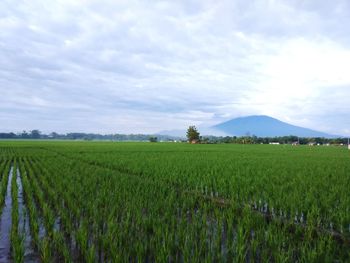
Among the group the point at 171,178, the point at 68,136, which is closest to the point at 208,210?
the point at 171,178

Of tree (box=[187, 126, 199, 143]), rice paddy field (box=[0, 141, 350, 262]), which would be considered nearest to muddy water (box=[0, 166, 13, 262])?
rice paddy field (box=[0, 141, 350, 262])

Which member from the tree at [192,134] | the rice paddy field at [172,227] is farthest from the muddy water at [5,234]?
the tree at [192,134]

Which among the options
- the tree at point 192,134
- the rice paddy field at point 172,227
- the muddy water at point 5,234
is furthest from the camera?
the tree at point 192,134

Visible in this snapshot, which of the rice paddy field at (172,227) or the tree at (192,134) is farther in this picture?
the tree at (192,134)

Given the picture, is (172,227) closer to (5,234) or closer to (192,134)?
(5,234)

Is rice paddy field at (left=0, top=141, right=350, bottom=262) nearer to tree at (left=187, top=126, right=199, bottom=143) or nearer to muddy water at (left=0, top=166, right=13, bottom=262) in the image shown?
muddy water at (left=0, top=166, right=13, bottom=262)

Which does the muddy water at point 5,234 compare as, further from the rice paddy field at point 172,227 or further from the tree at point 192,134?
the tree at point 192,134

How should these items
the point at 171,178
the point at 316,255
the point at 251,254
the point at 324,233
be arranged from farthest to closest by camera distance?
the point at 171,178, the point at 324,233, the point at 251,254, the point at 316,255

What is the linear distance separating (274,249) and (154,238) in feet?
4.40

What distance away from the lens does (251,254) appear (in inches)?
126

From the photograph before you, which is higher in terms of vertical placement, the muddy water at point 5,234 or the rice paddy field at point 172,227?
the rice paddy field at point 172,227

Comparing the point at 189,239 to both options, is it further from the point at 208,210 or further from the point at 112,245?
the point at 208,210

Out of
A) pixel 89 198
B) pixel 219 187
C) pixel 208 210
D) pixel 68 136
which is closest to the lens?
pixel 208 210

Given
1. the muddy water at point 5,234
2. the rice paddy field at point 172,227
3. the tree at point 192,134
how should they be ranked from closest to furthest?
the rice paddy field at point 172,227, the muddy water at point 5,234, the tree at point 192,134
